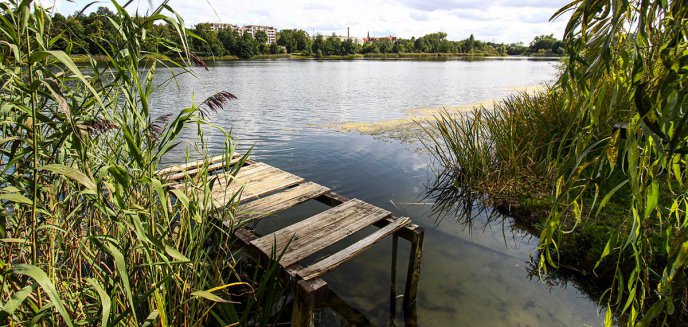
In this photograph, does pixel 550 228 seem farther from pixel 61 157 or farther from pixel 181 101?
pixel 181 101

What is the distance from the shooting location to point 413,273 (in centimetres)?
Result: 351

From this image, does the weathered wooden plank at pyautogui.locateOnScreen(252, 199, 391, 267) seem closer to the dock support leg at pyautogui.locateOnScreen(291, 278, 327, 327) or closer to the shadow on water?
the dock support leg at pyautogui.locateOnScreen(291, 278, 327, 327)

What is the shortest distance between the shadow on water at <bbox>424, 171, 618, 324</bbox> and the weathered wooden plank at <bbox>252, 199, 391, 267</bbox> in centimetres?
195

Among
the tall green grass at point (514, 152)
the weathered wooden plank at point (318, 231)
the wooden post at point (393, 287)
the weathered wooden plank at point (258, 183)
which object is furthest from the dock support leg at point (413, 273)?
the tall green grass at point (514, 152)

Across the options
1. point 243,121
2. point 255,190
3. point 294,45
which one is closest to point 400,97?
point 243,121

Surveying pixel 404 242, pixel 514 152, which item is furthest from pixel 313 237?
pixel 514 152

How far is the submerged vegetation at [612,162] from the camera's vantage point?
1.06 meters

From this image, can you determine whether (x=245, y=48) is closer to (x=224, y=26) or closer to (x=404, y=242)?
(x=224, y=26)

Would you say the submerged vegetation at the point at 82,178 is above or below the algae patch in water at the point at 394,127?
above

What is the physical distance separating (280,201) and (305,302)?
1.74 m

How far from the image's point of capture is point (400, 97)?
17703mm

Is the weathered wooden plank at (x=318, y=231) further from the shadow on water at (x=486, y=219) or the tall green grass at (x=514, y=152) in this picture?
the tall green grass at (x=514, y=152)

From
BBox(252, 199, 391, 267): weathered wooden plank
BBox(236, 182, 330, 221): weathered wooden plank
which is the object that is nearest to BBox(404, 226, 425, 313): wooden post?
BBox(252, 199, 391, 267): weathered wooden plank

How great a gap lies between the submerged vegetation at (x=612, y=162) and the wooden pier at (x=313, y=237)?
1282 millimetres
